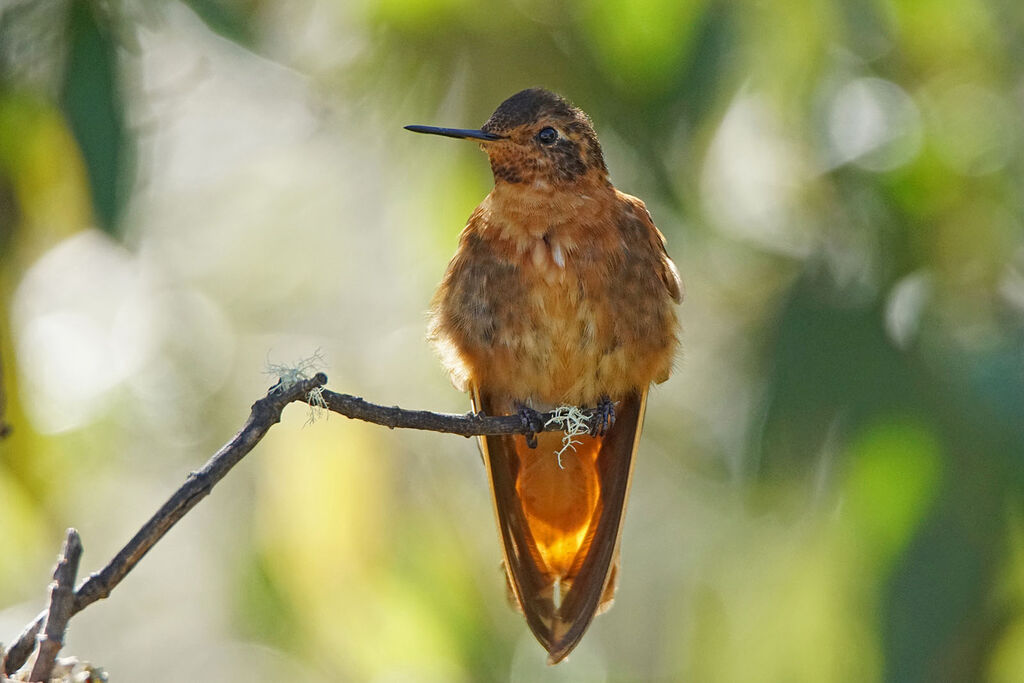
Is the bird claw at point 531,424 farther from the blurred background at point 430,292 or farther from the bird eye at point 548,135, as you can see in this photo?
the blurred background at point 430,292

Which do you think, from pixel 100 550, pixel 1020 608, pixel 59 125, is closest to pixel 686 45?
pixel 59 125

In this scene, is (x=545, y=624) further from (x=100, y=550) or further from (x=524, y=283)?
(x=100, y=550)

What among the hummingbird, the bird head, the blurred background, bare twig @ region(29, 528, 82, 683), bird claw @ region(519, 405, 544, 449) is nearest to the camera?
bare twig @ region(29, 528, 82, 683)

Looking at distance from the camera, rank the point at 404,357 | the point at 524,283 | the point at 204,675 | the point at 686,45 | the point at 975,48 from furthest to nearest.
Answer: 1. the point at 204,675
2. the point at 404,357
3. the point at 975,48
4. the point at 686,45
5. the point at 524,283

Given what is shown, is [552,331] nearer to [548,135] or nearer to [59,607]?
[548,135]

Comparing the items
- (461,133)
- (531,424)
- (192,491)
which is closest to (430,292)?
(461,133)

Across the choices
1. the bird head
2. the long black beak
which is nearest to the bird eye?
the bird head

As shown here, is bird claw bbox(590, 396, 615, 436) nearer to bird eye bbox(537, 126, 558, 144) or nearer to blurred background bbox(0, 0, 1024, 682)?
bird eye bbox(537, 126, 558, 144)

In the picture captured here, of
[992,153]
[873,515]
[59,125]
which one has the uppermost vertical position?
[992,153]
